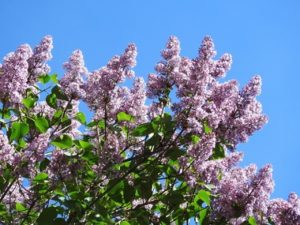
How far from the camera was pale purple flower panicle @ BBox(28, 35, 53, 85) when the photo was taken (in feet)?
20.7

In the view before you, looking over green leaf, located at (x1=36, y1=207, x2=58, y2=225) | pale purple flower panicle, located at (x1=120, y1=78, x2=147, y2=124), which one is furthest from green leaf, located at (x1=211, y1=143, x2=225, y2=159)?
green leaf, located at (x1=36, y1=207, x2=58, y2=225)

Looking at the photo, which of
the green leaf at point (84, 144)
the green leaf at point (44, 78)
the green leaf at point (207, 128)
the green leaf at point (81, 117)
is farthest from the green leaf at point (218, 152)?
the green leaf at point (44, 78)

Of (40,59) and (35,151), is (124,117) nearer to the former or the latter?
(35,151)

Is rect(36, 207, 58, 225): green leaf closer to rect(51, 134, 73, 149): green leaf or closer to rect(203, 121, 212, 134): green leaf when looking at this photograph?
rect(51, 134, 73, 149): green leaf

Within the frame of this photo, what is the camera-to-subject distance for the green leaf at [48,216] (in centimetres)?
511

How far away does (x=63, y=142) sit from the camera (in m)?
5.55

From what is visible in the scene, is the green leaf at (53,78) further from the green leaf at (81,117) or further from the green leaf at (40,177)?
the green leaf at (40,177)

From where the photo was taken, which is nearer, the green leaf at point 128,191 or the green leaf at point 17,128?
the green leaf at point 17,128

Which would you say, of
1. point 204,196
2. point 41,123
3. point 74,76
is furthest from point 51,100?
point 204,196

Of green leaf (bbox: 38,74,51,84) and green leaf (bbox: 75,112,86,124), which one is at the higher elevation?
green leaf (bbox: 38,74,51,84)

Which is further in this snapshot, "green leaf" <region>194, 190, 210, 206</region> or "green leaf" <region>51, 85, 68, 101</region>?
"green leaf" <region>51, 85, 68, 101</region>

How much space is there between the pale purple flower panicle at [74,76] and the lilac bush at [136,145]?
0.01 m

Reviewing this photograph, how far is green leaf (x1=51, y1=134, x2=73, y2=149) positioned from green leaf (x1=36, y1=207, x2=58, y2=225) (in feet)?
2.33

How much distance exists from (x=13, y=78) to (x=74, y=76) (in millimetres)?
778
